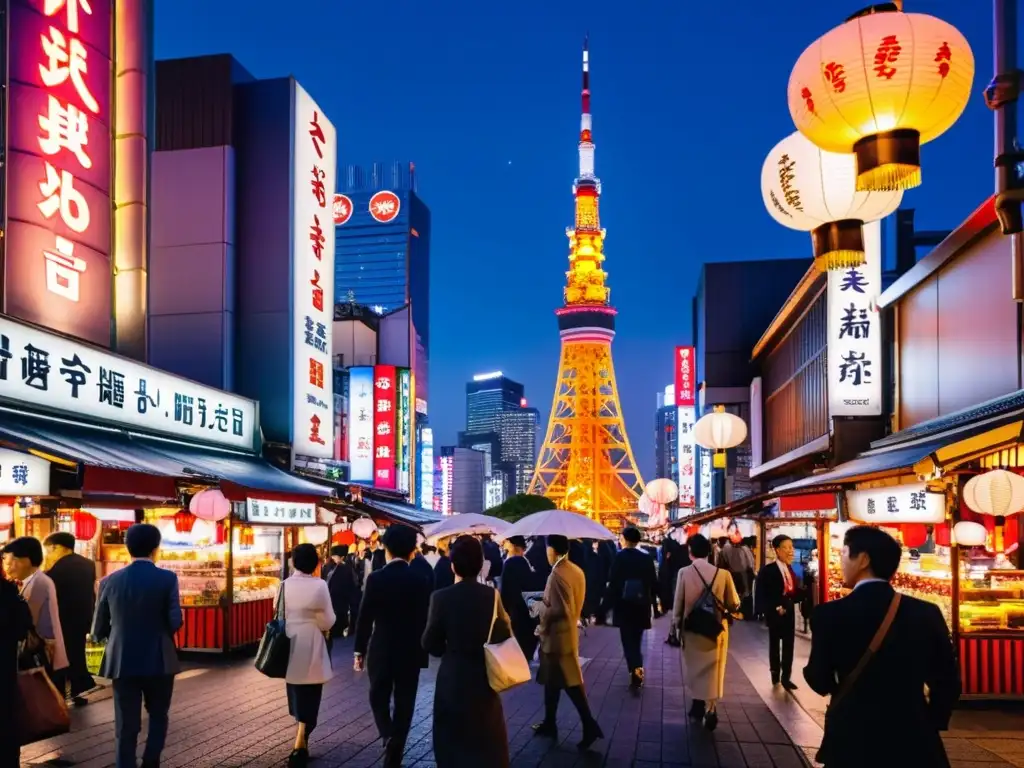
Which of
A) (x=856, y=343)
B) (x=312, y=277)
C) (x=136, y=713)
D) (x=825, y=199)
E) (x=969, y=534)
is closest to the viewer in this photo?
(x=136, y=713)

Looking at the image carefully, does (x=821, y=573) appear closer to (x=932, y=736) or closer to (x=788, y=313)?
(x=788, y=313)

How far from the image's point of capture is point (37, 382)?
10734mm

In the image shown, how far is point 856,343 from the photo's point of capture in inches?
652

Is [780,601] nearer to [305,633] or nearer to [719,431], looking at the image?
[719,431]

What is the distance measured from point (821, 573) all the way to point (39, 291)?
12340 millimetres

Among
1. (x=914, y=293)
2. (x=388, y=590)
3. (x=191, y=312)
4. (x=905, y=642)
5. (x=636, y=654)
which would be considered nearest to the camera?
(x=905, y=642)

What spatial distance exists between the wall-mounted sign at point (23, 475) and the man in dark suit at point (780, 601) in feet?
23.6

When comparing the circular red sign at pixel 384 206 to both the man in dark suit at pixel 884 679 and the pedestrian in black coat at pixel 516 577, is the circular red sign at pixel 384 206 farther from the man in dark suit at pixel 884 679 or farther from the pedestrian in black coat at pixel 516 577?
the man in dark suit at pixel 884 679

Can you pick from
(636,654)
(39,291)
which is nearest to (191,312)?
(39,291)

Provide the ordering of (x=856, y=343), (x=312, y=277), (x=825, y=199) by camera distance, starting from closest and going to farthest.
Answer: (x=825, y=199) < (x=856, y=343) < (x=312, y=277)

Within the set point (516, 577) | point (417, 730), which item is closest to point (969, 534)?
point (516, 577)

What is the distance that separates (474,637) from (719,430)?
983 centimetres

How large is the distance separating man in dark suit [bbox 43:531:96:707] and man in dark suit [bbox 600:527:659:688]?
537 centimetres

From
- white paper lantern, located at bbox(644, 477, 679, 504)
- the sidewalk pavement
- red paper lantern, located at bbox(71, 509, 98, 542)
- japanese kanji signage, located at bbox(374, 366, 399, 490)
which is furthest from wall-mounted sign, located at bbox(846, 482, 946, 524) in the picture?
japanese kanji signage, located at bbox(374, 366, 399, 490)
